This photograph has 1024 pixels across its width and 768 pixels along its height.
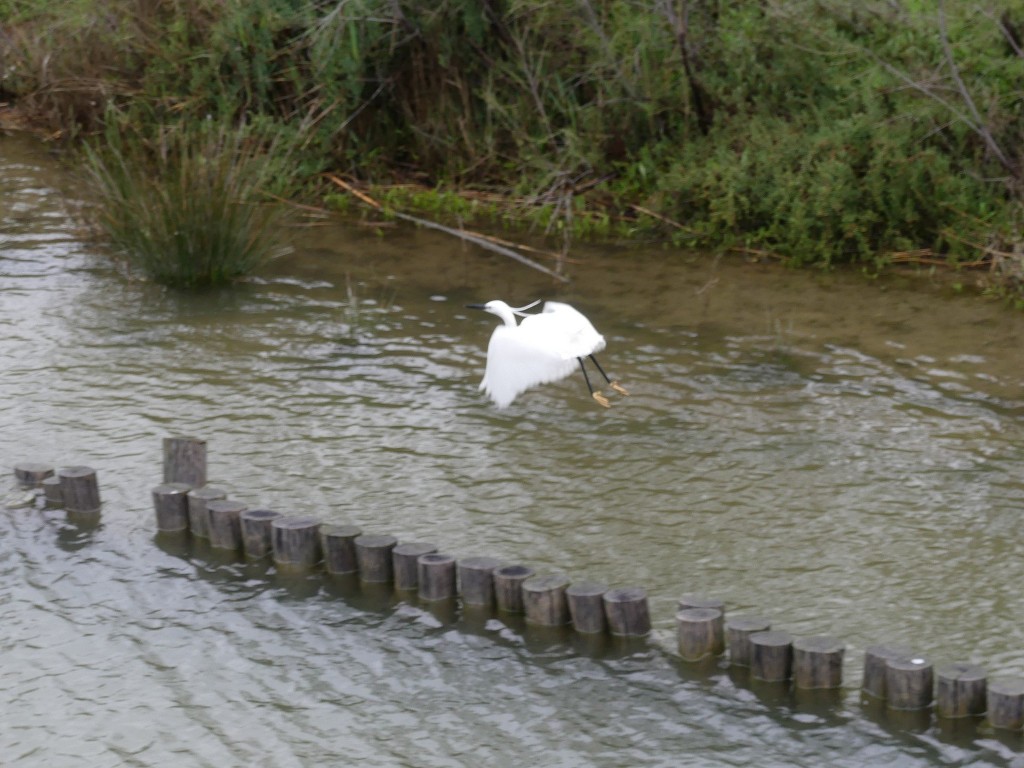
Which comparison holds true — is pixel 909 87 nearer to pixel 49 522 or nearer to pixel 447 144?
pixel 447 144

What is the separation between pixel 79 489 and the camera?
5.56 m

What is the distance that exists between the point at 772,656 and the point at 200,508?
2.47 m

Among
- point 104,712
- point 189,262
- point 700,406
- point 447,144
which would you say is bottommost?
point 104,712

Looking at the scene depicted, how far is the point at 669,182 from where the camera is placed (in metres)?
10.2

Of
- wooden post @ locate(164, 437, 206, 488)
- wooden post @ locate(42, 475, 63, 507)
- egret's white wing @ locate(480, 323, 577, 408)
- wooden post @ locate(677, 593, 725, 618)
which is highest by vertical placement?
egret's white wing @ locate(480, 323, 577, 408)

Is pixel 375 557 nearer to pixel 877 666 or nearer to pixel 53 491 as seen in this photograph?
pixel 53 491

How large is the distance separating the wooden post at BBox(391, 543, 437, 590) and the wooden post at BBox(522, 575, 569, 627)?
469 mm

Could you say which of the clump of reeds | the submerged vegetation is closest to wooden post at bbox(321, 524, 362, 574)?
the clump of reeds

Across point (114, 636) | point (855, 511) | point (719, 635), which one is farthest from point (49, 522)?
point (855, 511)

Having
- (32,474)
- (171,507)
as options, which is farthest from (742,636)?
(32,474)

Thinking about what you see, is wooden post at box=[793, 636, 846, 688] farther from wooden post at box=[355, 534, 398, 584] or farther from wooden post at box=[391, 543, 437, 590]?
wooden post at box=[355, 534, 398, 584]

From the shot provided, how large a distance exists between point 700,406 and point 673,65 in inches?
191

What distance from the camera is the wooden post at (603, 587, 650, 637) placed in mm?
4512

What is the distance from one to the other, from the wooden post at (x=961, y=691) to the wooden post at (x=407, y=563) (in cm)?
191
